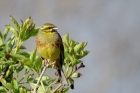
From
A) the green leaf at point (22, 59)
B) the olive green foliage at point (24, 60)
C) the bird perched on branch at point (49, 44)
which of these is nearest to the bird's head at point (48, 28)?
the bird perched on branch at point (49, 44)

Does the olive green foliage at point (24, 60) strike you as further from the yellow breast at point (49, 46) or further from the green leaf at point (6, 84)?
the yellow breast at point (49, 46)

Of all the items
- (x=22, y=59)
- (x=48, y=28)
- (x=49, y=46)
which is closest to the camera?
(x=22, y=59)

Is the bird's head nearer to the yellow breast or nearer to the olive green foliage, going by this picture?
the yellow breast

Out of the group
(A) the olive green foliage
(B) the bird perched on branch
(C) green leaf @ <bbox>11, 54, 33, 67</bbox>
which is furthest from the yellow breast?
(C) green leaf @ <bbox>11, 54, 33, 67</bbox>

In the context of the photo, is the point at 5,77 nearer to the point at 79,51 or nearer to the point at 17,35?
the point at 17,35

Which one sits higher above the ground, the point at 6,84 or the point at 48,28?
the point at 48,28

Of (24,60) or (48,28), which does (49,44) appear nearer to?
Answer: (48,28)

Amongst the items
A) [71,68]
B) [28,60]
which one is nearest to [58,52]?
[71,68]

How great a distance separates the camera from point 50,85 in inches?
44.1

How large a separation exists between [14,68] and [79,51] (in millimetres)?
256

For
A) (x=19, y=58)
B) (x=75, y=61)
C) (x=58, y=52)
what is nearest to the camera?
(x=19, y=58)

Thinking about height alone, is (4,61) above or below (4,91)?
above

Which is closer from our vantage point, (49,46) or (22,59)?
(22,59)

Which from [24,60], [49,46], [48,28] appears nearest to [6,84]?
[24,60]
